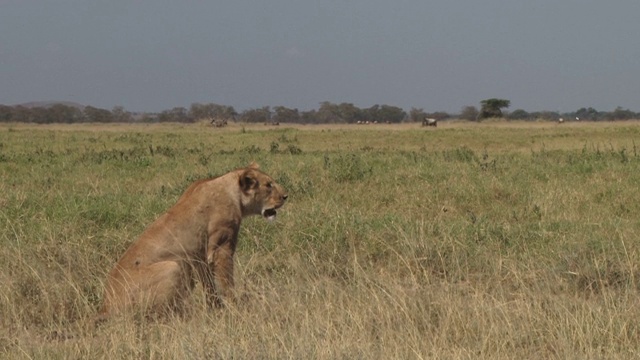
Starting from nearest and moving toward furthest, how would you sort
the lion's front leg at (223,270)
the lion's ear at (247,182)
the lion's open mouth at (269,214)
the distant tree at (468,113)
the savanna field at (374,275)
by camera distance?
the savanna field at (374,275), the lion's front leg at (223,270), the lion's ear at (247,182), the lion's open mouth at (269,214), the distant tree at (468,113)

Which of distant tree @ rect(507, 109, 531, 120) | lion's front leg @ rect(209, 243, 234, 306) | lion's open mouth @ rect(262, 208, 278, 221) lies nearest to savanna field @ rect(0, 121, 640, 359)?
lion's front leg @ rect(209, 243, 234, 306)

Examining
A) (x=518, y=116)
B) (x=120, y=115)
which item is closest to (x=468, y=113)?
(x=518, y=116)

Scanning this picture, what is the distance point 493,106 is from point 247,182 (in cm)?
6524

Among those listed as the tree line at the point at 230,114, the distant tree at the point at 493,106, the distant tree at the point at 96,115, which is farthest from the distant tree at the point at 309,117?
the distant tree at the point at 493,106

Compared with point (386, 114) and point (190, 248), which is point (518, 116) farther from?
point (190, 248)

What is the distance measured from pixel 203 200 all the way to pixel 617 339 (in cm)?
281

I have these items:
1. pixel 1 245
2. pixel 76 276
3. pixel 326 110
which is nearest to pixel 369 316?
pixel 76 276

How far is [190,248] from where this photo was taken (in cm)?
541

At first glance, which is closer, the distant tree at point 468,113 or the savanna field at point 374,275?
the savanna field at point 374,275

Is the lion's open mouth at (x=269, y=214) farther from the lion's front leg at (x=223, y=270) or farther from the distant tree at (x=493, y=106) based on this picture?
the distant tree at (x=493, y=106)

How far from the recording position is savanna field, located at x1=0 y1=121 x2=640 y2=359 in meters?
4.23

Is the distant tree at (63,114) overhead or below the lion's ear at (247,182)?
below

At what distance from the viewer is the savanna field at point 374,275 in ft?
13.9

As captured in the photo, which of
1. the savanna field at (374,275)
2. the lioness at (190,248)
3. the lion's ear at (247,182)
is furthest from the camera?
the lion's ear at (247,182)
